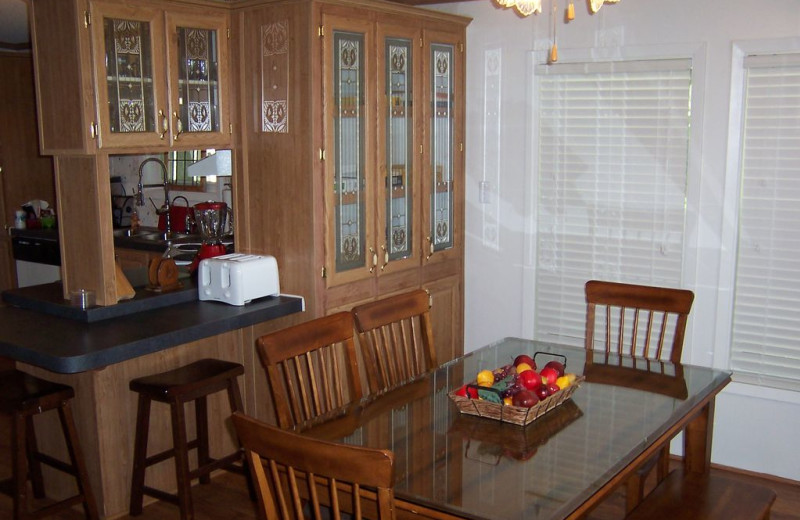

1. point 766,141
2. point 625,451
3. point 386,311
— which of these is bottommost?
point 625,451

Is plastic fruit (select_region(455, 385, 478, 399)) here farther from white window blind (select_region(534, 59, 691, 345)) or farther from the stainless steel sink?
the stainless steel sink

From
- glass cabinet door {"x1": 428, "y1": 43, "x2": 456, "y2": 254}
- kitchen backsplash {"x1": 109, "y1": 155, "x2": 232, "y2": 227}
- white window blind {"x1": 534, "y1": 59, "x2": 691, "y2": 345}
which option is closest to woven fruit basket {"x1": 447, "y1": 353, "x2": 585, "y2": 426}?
white window blind {"x1": 534, "y1": 59, "x2": 691, "y2": 345}

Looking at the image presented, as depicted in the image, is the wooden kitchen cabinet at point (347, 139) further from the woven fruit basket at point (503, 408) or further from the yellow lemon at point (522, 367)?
the woven fruit basket at point (503, 408)

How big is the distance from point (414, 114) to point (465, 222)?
0.79 m

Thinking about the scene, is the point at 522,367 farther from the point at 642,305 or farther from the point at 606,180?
the point at 606,180

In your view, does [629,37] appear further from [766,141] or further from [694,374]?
[694,374]

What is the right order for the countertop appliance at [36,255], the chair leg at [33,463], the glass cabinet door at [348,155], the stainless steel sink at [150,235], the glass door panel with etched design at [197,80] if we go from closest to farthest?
the chair leg at [33,463] < the glass door panel with etched design at [197,80] < the glass cabinet door at [348,155] < the stainless steel sink at [150,235] < the countertop appliance at [36,255]

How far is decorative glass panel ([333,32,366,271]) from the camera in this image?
369 cm

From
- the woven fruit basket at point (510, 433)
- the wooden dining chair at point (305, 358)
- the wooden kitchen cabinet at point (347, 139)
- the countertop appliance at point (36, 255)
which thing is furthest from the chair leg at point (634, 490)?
the countertop appliance at point (36, 255)

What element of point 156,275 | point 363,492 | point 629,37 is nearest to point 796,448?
point 629,37

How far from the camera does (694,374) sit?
2.87 metres

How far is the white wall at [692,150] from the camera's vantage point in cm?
373

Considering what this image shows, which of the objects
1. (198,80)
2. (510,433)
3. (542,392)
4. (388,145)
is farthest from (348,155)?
(510,433)

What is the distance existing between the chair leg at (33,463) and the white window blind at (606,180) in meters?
2.59
